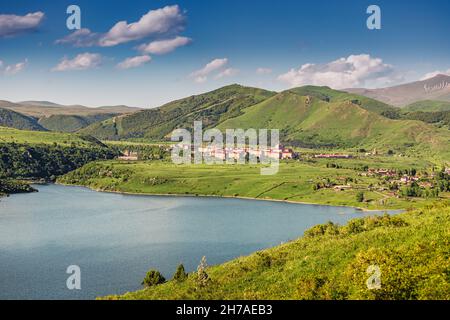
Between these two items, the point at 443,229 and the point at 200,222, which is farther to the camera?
the point at 200,222

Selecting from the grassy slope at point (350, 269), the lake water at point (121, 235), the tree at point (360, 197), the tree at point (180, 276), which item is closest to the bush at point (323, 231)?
the grassy slope at point (350, 269)

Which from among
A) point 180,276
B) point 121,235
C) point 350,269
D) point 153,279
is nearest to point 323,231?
point 180,276

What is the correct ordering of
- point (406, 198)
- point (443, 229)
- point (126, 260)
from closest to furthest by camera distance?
point (443, 229), point (126, 260), point (406, 198)

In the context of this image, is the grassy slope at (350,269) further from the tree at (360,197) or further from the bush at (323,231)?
the tree at (360,197)

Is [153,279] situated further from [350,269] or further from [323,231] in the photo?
[350,269]

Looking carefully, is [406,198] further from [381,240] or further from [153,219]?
[381,240]
